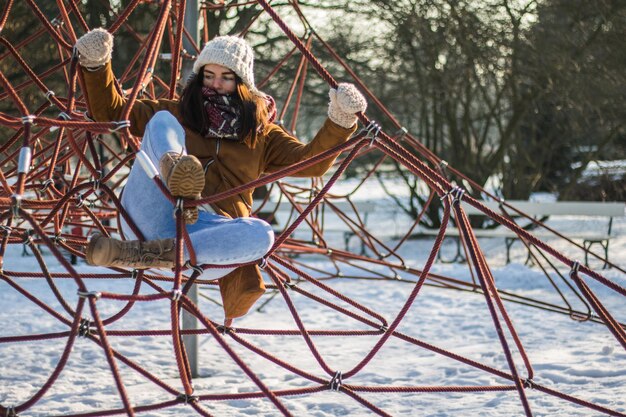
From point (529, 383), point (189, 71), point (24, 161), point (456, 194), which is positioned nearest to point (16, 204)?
point (24, 161)

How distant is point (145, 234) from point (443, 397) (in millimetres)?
1627

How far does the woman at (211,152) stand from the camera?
6.58ft

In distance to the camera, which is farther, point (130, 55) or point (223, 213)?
point (130, 55)

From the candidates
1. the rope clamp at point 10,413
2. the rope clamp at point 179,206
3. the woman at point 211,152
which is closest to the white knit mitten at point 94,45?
the woman at point 211,152

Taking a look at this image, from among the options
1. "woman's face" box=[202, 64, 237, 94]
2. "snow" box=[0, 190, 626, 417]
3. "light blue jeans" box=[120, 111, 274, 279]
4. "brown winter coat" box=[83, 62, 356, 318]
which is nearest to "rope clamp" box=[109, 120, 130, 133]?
"light blue jeans" box=[120, 111, 274, 279]

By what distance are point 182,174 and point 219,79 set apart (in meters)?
0.53

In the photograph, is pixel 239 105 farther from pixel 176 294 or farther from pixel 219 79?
pixel 176 294

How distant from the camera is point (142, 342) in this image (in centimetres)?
437

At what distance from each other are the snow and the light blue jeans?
122 centimetres

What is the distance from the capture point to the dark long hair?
2340mm

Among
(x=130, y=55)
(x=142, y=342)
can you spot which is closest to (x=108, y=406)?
(x=142, y=342)

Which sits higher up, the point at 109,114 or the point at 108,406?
the point at 109,114

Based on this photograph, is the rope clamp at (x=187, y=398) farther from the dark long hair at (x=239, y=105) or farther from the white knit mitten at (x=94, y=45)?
the white knit mitten at (x=94, y=45)

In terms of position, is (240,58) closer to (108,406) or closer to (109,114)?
(109,114)
